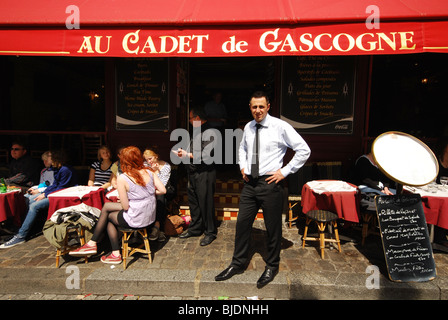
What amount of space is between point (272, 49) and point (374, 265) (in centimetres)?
316

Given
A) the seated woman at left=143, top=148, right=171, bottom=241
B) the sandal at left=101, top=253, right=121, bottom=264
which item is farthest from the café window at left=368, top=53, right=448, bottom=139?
the sandal at left=101, top=253, right=121, bottom=264

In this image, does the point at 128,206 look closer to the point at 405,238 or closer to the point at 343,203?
the point at 343,203

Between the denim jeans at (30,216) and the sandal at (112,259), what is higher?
the denim jeans at (30,216)

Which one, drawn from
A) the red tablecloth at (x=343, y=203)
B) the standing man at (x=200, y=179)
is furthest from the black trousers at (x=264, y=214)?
the red tablecloth at (x=343, y=203)

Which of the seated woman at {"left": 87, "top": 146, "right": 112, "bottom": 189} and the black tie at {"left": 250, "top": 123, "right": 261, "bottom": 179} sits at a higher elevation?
the black tie at {"left": 250, "top": 123, "right": 261, "bottom": 179}

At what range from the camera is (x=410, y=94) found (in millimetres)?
8328

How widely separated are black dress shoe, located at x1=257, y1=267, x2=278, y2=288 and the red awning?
9.04 feet

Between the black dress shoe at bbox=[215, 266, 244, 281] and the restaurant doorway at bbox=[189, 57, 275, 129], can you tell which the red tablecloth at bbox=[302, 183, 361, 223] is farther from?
the restaurant doorway at bbox=[189, 57, 275, 129]

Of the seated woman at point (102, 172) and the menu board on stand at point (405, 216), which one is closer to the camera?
the menu board on stand at point (405, 216)

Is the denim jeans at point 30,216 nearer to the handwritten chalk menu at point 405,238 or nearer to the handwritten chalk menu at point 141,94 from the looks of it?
the handwritten chalk menu at point 141,94

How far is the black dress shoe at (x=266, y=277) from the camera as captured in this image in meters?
2.98

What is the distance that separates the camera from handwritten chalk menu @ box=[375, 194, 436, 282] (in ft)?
10.2

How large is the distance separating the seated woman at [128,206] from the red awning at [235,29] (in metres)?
1.53
